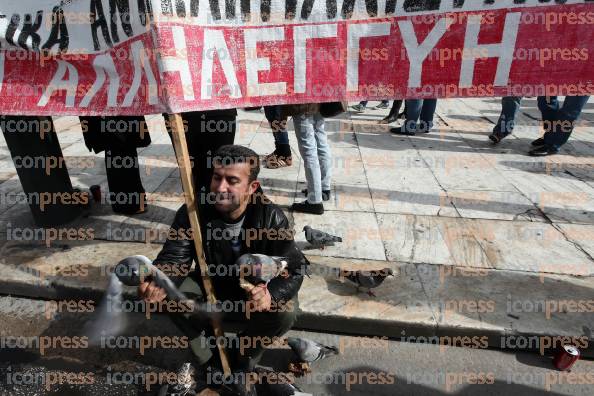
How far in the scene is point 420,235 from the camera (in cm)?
421

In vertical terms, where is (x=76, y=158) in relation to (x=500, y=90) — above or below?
below

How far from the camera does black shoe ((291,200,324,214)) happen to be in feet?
15.1

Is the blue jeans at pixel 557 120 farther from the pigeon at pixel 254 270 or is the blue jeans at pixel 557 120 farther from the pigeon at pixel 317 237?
the pigeon at pixel 254 270

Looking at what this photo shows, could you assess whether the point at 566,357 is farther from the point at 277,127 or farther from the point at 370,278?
the point at 277,127

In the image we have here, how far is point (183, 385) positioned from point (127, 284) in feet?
3.14

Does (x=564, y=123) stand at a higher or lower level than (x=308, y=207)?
higher

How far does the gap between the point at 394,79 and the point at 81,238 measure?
12.2 feet

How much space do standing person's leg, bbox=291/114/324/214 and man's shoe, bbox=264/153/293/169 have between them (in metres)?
1.65

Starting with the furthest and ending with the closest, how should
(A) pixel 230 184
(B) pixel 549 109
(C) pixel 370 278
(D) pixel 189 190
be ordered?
(B) pixel 549 109, (C) pixel 370 278, (A) pixel 230 184, (D) pixel 189 190

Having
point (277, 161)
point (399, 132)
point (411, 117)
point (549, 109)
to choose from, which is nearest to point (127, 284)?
point (277, 161)

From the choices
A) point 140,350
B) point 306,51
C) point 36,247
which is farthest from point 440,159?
point 36,247

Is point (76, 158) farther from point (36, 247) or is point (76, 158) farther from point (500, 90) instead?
point (500, 90)

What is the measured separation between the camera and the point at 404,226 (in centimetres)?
440

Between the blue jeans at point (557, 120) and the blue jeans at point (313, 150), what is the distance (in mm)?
4434
